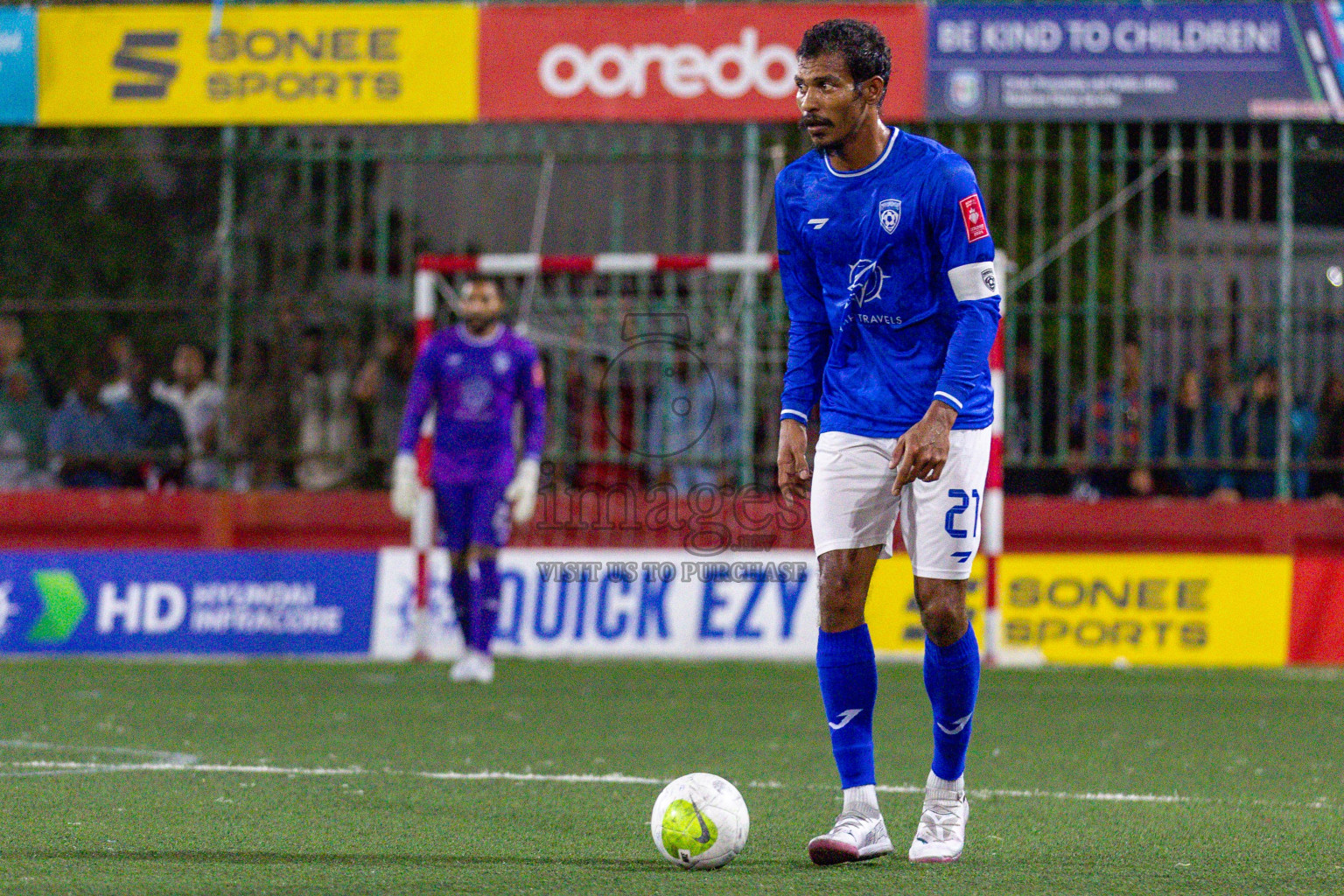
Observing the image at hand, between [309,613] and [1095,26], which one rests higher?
[1095,26]

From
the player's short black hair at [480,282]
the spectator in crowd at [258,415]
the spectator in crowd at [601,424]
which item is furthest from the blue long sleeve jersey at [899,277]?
the spectator in crowd at [258,415]

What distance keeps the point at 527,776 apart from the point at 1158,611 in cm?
642

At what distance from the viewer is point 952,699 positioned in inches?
200

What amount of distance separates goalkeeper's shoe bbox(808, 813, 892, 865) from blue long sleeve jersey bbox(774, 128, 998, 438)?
1.02 m

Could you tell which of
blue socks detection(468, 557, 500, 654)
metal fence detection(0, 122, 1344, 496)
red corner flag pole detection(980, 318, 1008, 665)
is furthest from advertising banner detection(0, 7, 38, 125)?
red corner flag pole detection(980, 318, 1008, 665)

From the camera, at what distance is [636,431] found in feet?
41.2

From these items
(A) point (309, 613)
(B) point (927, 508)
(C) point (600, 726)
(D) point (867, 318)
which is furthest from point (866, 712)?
(A) point (309, 613)

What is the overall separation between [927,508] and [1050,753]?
2799 mm

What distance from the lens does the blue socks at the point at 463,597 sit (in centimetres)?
1085

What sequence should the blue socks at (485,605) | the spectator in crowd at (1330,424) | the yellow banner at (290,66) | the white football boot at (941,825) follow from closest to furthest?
the white football boot at (941,825) → the blue socks at (485,605) → the spectator in crowd at (1330,424) → the yellow banner at (290,66)

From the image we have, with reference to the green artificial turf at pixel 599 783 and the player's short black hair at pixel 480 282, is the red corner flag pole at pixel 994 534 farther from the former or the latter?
the player's short black hair at pixel 480 282

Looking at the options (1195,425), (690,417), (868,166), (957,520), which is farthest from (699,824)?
(1195,425)

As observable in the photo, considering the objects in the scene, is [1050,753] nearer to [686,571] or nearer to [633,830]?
[633,830]

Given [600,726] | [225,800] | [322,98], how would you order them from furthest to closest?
[322,98]
[600,726]
[225,800]
